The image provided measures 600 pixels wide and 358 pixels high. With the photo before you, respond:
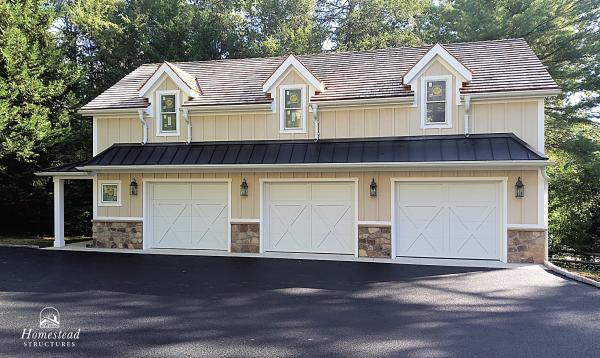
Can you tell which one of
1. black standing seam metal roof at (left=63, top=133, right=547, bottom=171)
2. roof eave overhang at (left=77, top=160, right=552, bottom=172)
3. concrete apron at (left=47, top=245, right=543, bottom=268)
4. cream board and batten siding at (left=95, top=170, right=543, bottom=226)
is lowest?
concrete apron at (left=47, top=245, right=543, bottom=268)

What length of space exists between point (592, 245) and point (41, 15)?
2215 centimetres

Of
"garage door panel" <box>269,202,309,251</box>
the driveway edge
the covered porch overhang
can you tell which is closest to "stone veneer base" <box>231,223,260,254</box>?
"garage door panel" <box>269,202,309,251</box>

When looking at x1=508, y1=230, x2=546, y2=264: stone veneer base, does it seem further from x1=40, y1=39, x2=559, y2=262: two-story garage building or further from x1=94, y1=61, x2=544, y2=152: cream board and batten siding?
x1=94, y1=61, x2=544, y2=152: cream board and batten siding

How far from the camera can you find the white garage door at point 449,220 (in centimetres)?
1077

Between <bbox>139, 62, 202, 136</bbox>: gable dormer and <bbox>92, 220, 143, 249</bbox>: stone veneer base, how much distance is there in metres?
2.78

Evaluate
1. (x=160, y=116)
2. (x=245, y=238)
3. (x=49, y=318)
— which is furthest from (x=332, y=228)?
(x=49, y=318)

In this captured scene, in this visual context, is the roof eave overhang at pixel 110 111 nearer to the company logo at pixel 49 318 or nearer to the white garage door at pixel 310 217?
the white garage door at pixel 310 217

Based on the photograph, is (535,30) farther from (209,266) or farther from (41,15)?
(41,15)

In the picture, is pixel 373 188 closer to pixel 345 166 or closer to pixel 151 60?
pixel 345 166

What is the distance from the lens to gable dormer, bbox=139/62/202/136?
12945mm

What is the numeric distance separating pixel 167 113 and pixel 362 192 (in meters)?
6.09

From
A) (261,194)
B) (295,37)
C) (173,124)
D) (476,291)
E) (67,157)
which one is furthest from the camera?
(295,37)

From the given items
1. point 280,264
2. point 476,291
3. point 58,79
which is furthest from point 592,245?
point 58,79

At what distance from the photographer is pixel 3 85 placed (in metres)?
16.2
